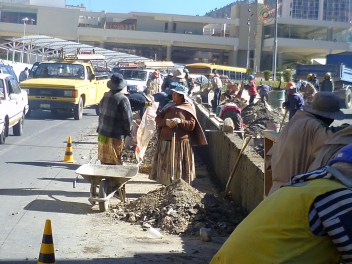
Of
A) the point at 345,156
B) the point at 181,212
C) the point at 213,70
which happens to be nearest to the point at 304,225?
the point at 345,156

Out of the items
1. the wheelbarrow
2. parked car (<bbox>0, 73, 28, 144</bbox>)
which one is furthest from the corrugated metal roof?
the wheelbarrow

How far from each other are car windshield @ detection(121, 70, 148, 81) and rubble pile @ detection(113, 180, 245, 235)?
26.0 metres

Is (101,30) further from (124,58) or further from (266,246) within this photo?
(266,246)

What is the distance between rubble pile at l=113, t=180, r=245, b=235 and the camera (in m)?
9.53

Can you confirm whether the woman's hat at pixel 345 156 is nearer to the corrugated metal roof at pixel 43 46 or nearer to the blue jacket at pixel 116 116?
the blue jacket at pixel 116 116

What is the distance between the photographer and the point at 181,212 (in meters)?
9.86

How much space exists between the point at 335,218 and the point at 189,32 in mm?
91348

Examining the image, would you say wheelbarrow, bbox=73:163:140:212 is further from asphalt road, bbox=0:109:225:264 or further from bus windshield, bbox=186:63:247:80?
bus windshield, bbox=186:63:247:80

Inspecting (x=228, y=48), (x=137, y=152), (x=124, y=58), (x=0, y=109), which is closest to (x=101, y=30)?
(x=228, y=48)

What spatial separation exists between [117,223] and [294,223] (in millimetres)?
7229

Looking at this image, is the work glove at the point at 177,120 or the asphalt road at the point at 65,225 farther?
the work glove at the point at 177,120

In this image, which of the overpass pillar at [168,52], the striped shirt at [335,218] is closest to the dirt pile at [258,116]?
the striped shirt at [335,218]

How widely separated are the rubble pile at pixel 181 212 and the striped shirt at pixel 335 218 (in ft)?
21.3

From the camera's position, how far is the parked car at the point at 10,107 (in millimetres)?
18812
